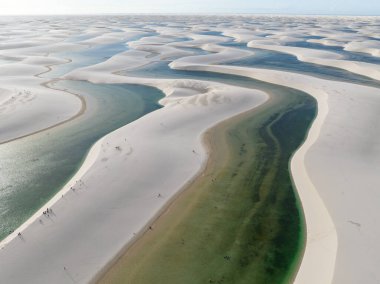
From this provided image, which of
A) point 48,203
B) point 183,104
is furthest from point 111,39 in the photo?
point 48,203

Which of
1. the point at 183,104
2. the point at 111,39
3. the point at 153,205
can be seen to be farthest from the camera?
the point at 111,39

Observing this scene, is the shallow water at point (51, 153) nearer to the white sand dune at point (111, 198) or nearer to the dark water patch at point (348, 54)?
the white sand dune at point (111, 198)

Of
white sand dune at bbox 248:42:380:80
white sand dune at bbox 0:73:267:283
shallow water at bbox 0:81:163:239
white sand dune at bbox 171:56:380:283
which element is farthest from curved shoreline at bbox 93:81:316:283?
white sand dune at bbox 248:42:380:80

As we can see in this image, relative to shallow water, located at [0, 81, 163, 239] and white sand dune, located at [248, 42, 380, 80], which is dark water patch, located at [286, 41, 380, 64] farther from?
shallow water, located at [0, 81, 163, 239]

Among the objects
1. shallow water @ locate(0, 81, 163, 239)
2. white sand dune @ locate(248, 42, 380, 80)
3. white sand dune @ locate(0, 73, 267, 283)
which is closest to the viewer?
white sand dune @ locate(0, 73, 267, 283)

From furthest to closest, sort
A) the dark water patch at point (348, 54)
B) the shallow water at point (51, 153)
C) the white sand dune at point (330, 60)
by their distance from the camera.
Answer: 1. the dark water patch at point (348, 54)
2. the white sand dune at point (330, 60)
3. the shallow water at point (51, 153)

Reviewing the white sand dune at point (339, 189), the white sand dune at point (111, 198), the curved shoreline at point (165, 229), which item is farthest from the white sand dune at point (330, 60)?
the curved shoreline at point (165, 229)

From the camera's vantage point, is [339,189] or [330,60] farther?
[330,60]

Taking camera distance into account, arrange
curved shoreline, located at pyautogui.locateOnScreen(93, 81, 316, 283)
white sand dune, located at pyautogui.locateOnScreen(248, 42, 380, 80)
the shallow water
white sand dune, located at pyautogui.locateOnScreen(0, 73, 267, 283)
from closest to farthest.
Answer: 1. white sand dune, located at pyautogui.locateOnScreen(0, 73, 267, 283)
2. curved shoreline, located at pyautogui.locateOnScreen(93, 81, 316, 283)
3. the shallow water
4. white sand dune, located at pyautogui.locateOnScreen(248, 42, 380, 80)

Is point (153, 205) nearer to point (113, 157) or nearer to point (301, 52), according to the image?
point (113, 157)

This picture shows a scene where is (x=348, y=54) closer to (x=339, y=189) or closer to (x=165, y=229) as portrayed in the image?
(x=339, y=189)

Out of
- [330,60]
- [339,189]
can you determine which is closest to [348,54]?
[330,60]
